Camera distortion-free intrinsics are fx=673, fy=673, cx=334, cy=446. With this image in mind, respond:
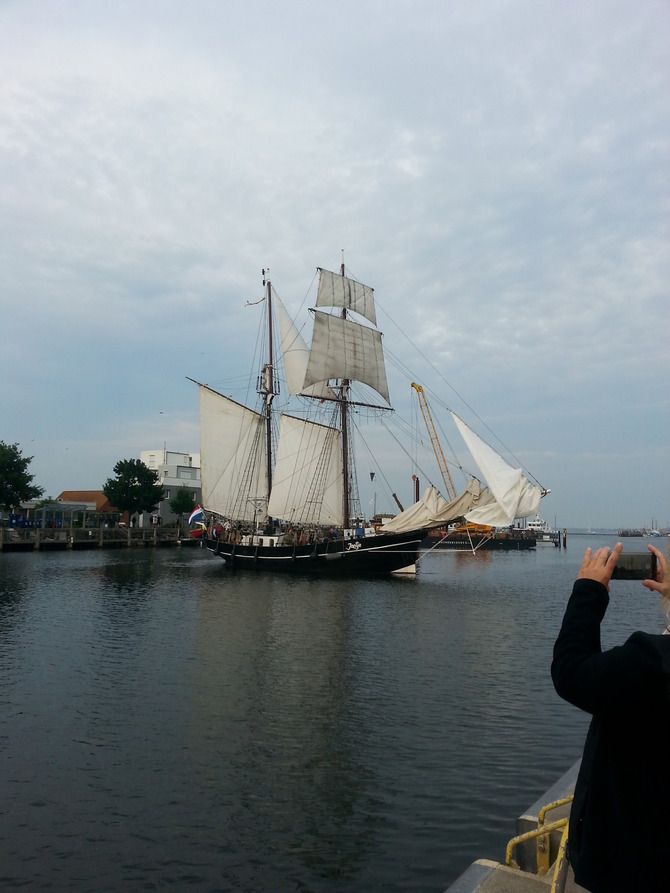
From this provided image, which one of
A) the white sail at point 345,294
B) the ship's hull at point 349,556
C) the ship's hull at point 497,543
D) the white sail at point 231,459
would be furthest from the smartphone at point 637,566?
the ship's hull at point 497,543

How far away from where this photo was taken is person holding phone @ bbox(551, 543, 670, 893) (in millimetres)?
2582

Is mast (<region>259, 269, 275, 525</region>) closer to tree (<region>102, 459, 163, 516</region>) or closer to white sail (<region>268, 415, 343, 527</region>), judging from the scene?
white sail (<region>268, 415, 343, 527</region>)

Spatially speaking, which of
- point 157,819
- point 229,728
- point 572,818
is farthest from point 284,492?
point 572,818

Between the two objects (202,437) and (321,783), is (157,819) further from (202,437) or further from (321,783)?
(202,437)

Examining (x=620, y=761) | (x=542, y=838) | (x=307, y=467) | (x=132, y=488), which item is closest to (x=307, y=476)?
(x=307, y=467)

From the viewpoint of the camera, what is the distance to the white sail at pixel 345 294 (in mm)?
66188

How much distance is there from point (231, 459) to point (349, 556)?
1734cm

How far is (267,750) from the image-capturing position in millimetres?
11930

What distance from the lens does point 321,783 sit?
10555 millimetres

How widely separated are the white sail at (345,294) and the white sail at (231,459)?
44.4 ft

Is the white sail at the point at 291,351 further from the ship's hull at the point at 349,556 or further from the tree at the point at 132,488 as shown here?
the tree at the point at 132,488

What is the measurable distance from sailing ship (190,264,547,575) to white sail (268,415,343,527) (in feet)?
0.29

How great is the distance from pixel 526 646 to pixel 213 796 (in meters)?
15.4

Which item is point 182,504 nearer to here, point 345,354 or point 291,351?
point 291,351
